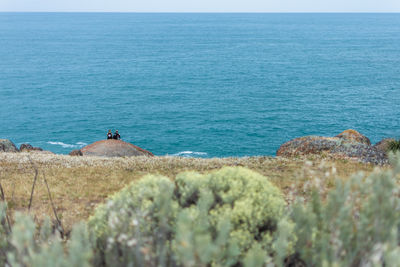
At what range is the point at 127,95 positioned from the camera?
102875 millimetres

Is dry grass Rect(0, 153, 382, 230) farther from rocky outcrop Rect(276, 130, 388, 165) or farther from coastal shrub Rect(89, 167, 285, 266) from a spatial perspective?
coastal shrub Rect(89, 167, 285, 266)

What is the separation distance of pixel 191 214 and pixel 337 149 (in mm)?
20122

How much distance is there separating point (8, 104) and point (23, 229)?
321 ft

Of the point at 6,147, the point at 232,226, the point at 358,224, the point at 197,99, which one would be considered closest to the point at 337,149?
the point at 358,224

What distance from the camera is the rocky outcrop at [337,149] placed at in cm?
2284

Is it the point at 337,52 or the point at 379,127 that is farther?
the point at 337,52

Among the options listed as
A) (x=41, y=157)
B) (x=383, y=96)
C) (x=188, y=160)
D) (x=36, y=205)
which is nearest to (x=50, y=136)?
(x=41, y=157)

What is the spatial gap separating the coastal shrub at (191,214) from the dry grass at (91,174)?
4280mm

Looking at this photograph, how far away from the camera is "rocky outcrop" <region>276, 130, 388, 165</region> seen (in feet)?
74.9

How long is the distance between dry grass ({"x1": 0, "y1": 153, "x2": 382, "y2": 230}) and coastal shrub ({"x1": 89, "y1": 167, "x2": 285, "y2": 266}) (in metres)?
4.28

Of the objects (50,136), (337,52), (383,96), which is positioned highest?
(337,52)

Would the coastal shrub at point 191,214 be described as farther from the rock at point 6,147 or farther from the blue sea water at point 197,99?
the blue sea water at point 197,99

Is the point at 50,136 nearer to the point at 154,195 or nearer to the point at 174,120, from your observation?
the point at 174,120

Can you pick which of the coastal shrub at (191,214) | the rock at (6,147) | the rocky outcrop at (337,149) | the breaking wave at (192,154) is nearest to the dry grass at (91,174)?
the rocky outcrop at (337,149)
